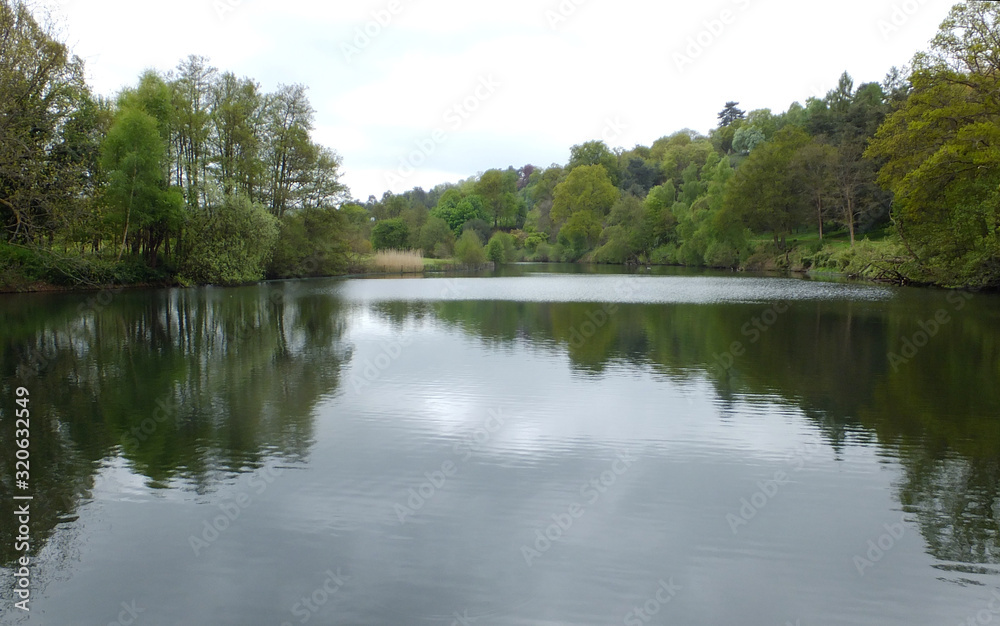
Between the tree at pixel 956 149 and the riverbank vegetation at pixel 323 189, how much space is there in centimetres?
8

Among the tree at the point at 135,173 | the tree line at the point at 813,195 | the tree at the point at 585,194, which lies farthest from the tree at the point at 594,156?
the tree at the point at 135,173

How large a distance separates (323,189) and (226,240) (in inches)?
392

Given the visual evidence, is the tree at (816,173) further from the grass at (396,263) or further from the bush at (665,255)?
the grass at (396,263)

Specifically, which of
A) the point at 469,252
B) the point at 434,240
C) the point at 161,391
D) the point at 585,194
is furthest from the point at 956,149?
the point at 585,194

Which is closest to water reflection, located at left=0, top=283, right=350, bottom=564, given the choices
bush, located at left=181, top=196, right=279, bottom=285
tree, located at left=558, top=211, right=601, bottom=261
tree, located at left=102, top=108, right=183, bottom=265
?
tree, located at left=102, top=108, right=183, bottom=265

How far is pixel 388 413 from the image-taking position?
8.80 metres

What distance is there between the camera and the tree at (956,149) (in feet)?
82.8

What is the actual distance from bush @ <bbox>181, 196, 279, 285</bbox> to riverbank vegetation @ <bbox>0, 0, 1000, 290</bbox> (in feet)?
0.26

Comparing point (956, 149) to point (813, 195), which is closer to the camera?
point (956, 149)

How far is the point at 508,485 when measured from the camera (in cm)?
614

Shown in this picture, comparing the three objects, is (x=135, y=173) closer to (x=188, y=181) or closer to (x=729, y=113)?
(x=188, y=181)

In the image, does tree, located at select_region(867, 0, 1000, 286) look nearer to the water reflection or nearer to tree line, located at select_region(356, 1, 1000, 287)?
tree line, located at select_region(356, 1, 1000, 287)

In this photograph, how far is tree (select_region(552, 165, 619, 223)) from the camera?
271 feet

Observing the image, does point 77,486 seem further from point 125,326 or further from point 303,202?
point 303,202
